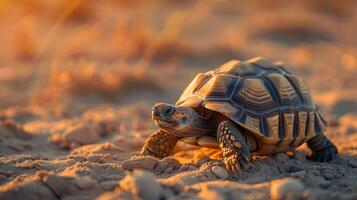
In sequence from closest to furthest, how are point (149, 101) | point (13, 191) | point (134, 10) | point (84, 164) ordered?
point (13, 191) → point (84, 164) → point (149, 101) → point (134, 10)

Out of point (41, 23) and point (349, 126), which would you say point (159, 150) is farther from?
point (41, 23)

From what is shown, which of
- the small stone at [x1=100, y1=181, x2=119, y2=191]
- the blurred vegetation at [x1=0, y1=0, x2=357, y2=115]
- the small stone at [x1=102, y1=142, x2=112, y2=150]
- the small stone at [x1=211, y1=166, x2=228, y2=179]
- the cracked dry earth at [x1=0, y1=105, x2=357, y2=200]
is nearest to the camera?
the cracked dry earth at [x1=0, y1=105, x2=357, y2=200]

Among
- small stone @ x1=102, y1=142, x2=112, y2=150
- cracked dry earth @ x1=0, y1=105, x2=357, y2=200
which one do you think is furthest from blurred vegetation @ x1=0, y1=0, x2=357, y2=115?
small stone @ x1=102, y1=142, x2=112, y2=150

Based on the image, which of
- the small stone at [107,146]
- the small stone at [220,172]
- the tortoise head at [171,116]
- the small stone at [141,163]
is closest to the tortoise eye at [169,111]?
the tortoise head at [171,116]

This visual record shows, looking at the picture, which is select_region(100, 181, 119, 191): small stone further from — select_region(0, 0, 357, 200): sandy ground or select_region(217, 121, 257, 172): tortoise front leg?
select_region(217, 121, 257, 172): tortoise front leg

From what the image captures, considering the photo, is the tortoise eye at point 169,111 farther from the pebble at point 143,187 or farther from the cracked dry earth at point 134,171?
the pebble at point 143,187

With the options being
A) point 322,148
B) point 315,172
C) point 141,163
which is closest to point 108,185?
point 141,163

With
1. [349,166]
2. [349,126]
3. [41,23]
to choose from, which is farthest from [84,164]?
[41,23]
